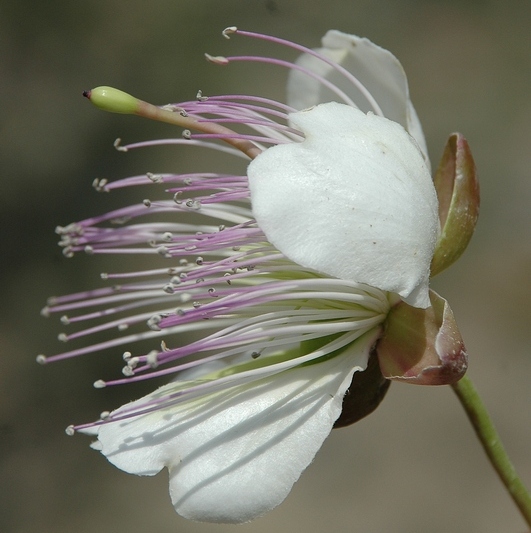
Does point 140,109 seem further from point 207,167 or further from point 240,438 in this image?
point 207,167

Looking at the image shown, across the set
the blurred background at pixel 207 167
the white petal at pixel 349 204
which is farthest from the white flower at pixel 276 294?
the blurred background at pixel 207 167

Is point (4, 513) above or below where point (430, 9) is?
below

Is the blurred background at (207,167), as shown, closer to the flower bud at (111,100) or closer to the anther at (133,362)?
the flower bud at (111,100)

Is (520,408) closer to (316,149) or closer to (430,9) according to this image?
(430,9)

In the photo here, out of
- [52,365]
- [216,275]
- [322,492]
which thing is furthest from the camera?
[52,365]

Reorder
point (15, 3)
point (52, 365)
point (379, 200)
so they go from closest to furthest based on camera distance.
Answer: point (379, 200) → point (52, 365) → point (15, 3)

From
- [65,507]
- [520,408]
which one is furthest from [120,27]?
[520,408]

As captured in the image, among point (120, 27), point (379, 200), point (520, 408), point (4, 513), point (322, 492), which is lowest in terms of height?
point (4, 513)
